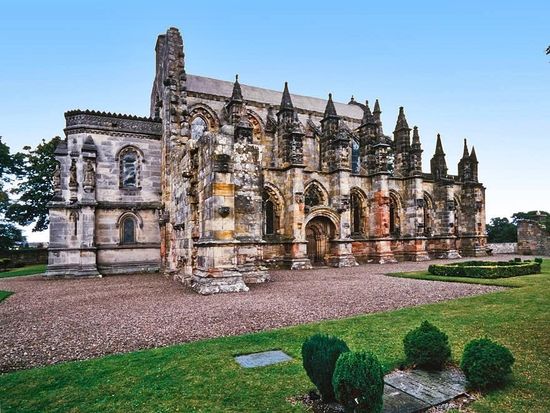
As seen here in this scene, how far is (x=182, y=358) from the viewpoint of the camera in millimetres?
5352

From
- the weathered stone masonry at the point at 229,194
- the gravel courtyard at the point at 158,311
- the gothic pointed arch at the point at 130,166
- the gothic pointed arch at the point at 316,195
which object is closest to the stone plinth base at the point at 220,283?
the weathered stone masonry at the point at 229,194

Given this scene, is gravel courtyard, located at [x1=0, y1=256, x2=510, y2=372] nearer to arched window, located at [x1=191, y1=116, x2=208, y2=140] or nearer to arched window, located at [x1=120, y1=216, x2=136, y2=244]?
arched window, located at [x1=120, y1=216, x2=136, y2=244]

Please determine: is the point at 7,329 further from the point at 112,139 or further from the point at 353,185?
the point at 353,185

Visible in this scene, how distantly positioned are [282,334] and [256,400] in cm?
281

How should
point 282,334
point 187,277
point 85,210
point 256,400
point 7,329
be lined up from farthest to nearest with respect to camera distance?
point 85,210, point 187,277, point 7,329, point 282,334, point 256,400

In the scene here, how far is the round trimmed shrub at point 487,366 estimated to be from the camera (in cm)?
409

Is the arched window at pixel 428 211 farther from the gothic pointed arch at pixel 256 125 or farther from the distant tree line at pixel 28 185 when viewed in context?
the distant tree line at pixel 28 185

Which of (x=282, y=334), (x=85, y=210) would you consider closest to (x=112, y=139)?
(x=85, y=210)

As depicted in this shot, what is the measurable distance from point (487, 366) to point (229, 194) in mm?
9685

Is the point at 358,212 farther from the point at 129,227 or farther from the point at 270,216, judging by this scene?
the point at 129,227

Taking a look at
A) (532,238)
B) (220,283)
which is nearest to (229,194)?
(220,283)

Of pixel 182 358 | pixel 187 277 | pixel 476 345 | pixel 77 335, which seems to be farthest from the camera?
pixel 187 277

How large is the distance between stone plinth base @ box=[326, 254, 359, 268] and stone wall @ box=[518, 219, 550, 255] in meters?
21.6

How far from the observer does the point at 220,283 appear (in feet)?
40.0
